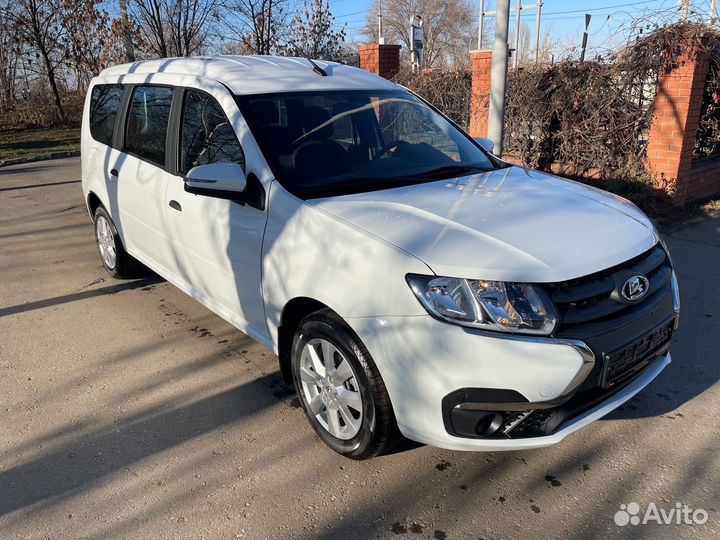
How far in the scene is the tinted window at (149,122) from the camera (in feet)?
13.3

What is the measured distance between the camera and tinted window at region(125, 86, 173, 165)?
160 inches

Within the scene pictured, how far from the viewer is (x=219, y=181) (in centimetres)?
302

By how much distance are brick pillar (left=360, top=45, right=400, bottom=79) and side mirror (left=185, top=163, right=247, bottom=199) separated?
9.31m

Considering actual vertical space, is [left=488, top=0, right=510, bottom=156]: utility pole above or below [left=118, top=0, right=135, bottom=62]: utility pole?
below

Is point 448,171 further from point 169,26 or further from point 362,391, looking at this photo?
point 169,26

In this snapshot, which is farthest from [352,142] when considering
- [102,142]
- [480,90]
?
[480,90]

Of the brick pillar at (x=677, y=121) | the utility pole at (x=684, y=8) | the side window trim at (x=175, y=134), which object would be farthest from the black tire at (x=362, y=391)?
the utility pole at (x=684, y=8)

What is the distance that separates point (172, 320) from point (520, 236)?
3029 mm

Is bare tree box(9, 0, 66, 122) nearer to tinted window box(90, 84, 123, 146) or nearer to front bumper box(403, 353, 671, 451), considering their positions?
tinted window box(90, 84, 123, 146)

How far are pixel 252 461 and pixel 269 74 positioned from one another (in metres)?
2.35

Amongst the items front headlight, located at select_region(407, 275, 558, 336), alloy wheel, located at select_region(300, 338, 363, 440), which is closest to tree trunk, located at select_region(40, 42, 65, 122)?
alloy wheel, located at select_region(300, 338, 363, 440)

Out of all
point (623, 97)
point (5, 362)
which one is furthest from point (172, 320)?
point (623, 97)

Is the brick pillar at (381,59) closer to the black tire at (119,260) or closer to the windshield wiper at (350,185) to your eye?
the black tire at (119,260)

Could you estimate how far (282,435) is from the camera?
10.1 feet
